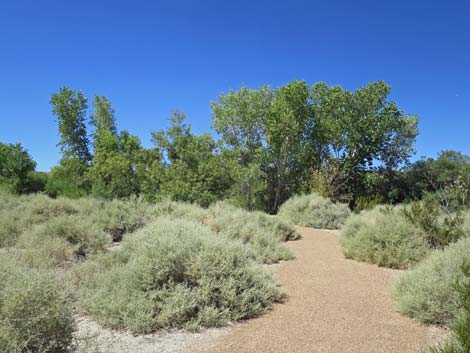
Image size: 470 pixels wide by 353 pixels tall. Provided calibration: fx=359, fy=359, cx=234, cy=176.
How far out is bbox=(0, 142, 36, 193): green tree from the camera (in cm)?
2614

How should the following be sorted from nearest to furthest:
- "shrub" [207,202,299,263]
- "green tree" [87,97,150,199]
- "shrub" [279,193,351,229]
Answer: "shrub" [207,202,299,263] → "shrub" [279,193,351,229] → "green tree" [87,97,150,199]

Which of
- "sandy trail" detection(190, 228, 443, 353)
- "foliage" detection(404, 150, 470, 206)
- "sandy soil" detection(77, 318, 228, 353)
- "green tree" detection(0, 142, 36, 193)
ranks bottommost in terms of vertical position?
"sandy trail" detection(190, 228, 443, 353)

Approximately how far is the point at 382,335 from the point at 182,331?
234 cm

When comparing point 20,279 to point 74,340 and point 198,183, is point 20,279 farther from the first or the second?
point 198,183

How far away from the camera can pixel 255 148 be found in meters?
22.5

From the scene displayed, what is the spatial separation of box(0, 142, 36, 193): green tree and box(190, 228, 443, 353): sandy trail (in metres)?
25.5

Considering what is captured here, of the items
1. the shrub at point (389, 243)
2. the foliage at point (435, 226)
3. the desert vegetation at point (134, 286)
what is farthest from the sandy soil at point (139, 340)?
the foliage at point (435, 226)

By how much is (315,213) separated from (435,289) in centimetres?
1003

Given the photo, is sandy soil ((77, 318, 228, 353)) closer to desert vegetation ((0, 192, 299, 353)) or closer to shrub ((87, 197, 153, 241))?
desert vegetation ((0, 192, 299, 353))

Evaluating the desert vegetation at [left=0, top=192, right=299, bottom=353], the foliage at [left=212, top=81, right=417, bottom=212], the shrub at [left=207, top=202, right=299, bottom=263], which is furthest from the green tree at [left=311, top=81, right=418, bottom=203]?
the desert vegetation at [left=0, top=192, right=299, bottom=353]

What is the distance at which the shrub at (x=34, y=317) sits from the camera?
297 cm

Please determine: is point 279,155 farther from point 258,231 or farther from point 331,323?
point 331,323

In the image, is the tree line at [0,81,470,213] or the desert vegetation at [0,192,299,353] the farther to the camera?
the tree line at [0,81,470,213]

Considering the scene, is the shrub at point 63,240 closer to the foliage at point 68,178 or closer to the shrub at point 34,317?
the shrub at point 34,317
